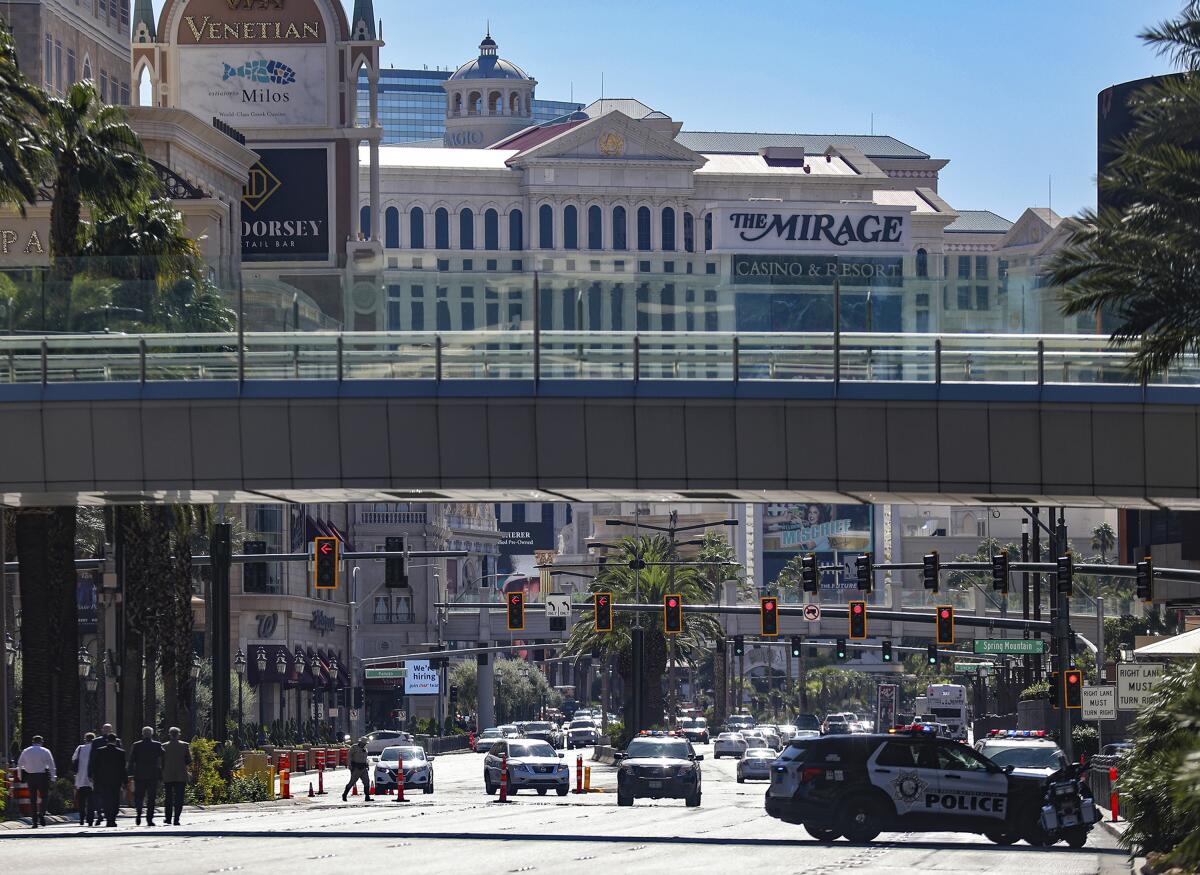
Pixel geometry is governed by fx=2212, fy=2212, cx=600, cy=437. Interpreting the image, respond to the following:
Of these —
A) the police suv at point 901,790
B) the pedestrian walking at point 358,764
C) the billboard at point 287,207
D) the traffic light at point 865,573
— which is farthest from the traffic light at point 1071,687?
the billboard at point 287,207

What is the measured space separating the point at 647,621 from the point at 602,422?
196ft

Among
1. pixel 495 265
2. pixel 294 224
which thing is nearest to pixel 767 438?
pixel 294 224

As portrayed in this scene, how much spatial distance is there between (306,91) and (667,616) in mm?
55219

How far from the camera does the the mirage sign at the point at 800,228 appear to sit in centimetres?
17700

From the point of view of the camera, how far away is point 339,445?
38531 millimetres

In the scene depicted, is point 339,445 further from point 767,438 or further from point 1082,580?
point 1082,580

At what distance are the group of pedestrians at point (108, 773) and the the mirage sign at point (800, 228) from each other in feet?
444

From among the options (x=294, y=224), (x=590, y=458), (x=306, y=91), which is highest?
(x=306, y=91)

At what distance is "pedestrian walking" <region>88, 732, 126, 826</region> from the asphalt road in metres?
0.74

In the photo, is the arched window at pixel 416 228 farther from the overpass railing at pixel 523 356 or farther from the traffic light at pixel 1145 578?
the overpass railing at pixel 523 356

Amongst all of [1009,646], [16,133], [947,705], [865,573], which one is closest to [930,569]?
[865,573]

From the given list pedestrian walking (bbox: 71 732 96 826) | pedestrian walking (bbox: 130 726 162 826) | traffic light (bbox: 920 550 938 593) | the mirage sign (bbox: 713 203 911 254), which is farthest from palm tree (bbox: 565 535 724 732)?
the mirage sign (bbox: 713 203 911 254)

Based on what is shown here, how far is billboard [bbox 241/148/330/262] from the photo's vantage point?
106 m

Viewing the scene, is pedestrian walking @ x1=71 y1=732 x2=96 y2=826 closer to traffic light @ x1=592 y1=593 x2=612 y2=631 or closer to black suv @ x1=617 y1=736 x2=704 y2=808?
black suv @ x1=617 y1=736 x2=704 y2=808
